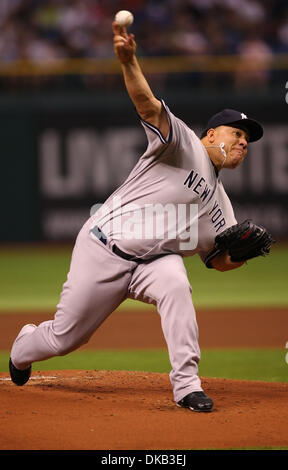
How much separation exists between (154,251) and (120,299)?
346 mm

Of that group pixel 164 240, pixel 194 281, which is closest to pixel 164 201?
pixel 164 240

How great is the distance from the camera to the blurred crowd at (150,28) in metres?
13.8

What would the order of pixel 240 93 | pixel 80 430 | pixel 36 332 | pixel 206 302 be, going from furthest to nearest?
pixel 240 93 → pixel 206 302 → pixel 36 332 → pixel 80 430

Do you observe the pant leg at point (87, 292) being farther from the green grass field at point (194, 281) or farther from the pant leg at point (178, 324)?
the green grass field at point (194, 281)

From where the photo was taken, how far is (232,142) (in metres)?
4.70

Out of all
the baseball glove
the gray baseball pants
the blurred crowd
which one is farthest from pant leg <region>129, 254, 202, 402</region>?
the blurred crowd

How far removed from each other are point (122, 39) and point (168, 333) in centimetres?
154

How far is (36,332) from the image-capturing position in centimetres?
477

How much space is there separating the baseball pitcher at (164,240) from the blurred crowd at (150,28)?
9211 mm

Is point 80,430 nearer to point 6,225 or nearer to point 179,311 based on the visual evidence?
point 179,311

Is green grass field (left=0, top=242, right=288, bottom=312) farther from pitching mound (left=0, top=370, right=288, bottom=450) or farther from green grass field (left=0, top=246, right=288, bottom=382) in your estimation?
pitching mound (left=0, top=370, right=288, bottom=450)

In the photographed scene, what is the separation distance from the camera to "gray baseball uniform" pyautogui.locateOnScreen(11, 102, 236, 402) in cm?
439

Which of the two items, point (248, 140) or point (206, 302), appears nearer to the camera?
point (248, 140)
